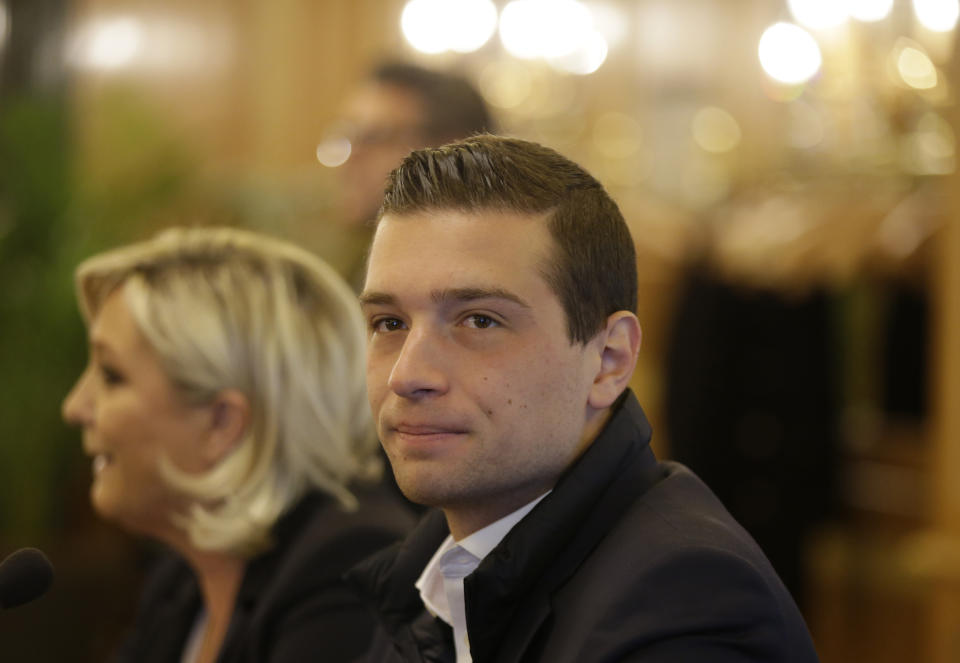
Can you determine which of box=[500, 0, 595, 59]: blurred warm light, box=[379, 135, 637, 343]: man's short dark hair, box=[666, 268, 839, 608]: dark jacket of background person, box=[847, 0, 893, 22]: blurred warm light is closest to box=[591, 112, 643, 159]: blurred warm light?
box=[500, 0, 595, 59]: blurred warm light

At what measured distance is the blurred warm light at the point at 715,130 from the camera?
7051 millimetres

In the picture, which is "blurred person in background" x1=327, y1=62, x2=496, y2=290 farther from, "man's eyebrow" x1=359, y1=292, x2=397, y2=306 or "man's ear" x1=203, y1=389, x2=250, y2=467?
"man's eyebrow" x1=359, y1=292, x2=397, y2=306

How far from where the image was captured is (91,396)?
6.34ft

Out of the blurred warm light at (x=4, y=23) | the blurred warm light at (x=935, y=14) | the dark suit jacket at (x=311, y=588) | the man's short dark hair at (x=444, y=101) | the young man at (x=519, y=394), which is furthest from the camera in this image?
the blurred warm light at (x=4, y=23)

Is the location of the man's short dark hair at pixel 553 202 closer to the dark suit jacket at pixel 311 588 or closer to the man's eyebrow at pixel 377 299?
the man's eyebrow at pixel 377 299

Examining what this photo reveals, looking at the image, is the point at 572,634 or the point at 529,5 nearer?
the point at 572,634

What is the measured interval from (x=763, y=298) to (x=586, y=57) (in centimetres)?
334

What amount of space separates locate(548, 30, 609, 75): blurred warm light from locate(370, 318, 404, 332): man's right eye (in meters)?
5.42

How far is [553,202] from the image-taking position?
1.17 m

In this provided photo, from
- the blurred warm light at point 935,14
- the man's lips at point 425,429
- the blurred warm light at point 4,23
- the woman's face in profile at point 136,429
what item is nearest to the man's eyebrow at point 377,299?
the man's lips at point 425,429

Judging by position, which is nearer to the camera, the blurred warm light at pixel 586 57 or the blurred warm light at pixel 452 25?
the blurred warm light at pixel 452 25

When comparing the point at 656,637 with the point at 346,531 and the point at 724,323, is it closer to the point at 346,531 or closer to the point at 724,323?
the point at 346,531

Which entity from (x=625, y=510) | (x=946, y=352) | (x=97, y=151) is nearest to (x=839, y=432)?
(x=946, y=352)

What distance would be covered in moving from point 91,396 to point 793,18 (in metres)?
3.61
